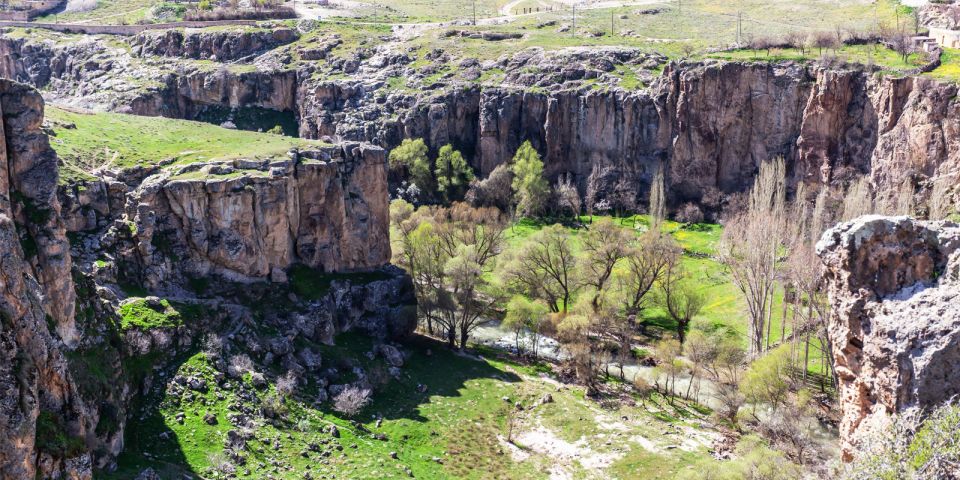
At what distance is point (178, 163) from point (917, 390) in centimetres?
4637

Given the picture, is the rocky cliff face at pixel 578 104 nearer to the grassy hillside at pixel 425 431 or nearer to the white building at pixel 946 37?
the white building at pixel 946 37

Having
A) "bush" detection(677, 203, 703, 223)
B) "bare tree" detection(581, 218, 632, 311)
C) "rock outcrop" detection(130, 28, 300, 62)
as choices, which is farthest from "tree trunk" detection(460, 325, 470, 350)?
"rock outcrop" detection(130, 28, 300, 62)

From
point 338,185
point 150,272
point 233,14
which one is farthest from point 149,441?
point 233,14

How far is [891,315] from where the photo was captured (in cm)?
2064

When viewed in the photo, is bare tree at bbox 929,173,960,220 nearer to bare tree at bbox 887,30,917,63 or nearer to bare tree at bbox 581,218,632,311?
bare tree at bbox 887,30,917,63

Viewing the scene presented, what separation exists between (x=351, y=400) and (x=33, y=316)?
23940 mm

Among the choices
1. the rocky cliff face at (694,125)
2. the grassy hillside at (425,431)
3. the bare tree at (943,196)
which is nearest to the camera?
the grassy hillside at (425,431)

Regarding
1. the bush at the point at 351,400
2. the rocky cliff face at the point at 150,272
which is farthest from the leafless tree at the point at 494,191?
the bush at the point at 351,400

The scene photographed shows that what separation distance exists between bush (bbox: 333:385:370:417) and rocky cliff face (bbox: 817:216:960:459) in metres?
28.5

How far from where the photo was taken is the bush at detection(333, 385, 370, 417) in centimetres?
4494

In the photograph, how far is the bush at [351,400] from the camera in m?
44.9

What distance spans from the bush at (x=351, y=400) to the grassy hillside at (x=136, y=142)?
18665 millimetres

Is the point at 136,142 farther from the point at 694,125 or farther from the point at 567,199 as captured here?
the point at 694,125

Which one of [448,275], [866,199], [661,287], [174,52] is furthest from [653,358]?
[174,52]
